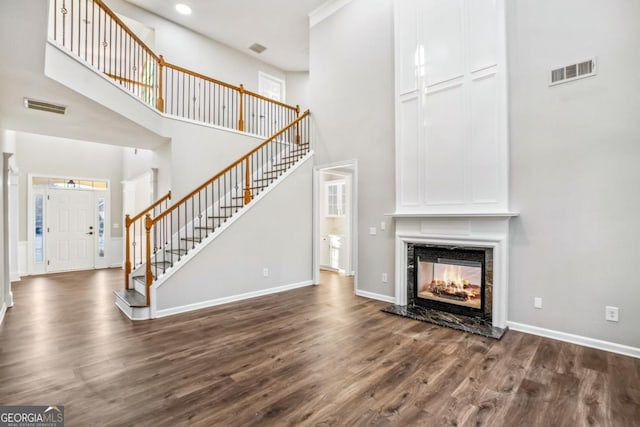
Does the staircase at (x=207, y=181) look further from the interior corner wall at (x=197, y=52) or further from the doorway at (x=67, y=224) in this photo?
the doorway at (x=67, y=224)

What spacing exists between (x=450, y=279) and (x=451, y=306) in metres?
0.36

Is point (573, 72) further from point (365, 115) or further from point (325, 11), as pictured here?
point (325, 11)

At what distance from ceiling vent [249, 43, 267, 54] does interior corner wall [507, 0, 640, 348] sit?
5.79 m

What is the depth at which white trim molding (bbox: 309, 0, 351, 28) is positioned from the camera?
223 inches

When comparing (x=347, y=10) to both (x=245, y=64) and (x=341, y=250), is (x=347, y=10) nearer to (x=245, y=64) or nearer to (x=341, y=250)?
(x=245, y=64)

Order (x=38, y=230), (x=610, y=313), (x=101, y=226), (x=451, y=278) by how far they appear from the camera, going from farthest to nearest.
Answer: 1. (x=101, y=226)
2. (x=38, y=230)
3. (x=451, y=278)
4. (x=610, y=313)

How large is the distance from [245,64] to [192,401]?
7982mm

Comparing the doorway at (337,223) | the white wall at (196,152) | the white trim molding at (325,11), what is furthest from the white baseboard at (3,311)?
the white trim molding at (325,11)

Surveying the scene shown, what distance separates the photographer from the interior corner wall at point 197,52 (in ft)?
20.9

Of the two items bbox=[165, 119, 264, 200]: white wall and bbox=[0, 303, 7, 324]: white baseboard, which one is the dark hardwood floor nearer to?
bbox=[0, 303, 7, 324]: white baseboard

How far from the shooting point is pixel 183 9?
20.6 feet

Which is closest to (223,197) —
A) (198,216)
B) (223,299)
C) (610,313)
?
(198,216)

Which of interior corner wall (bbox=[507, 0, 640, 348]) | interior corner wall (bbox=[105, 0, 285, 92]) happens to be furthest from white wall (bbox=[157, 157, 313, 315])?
interior corner wall (bbox=[105, 0, 285, 92])

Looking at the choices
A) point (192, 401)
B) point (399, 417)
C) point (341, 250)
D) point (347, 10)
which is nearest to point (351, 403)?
point (399, 417)
